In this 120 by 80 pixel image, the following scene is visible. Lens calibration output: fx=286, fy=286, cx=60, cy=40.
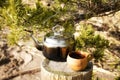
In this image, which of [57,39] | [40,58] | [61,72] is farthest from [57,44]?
[40,58]

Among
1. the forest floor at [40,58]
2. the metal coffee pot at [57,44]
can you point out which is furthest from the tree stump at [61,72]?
the forest floor at [40,58]

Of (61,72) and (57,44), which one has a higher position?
(57,44)

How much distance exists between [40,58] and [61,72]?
1.58 metres

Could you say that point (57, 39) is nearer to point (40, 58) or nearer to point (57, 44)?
point (57, 44)

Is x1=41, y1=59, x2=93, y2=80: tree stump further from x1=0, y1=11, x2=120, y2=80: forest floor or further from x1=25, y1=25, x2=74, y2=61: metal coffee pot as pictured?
x1=0, y1=11, x2=120, y2=80: forest floor

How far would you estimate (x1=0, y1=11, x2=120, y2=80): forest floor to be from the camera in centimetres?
316

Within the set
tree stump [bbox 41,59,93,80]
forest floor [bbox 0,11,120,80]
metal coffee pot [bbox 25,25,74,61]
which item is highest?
metal coffee pot [bbox 25,25,74,61]

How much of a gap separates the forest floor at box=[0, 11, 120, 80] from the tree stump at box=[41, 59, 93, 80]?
115cm

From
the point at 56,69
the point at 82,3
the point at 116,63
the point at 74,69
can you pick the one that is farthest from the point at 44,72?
the point at 116,63

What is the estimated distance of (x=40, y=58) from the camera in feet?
11.3

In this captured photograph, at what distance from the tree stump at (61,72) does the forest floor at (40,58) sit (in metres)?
1.15

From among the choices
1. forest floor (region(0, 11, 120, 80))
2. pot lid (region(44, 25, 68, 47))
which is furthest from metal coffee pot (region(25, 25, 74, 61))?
forest floor (region(0, 11, 120, 80))

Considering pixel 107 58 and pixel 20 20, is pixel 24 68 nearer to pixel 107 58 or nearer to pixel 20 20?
pixel 107 58

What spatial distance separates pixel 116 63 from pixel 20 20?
1.55 metres
